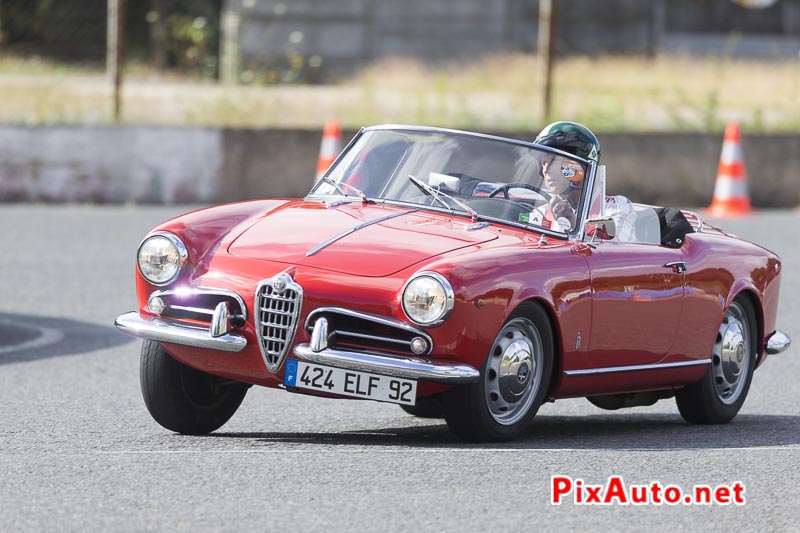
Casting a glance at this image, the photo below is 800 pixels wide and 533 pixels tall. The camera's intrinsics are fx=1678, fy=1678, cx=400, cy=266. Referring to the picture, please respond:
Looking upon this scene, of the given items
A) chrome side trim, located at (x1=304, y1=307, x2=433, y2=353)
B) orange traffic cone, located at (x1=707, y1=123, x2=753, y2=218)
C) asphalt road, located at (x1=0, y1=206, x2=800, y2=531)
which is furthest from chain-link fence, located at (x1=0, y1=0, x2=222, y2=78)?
chrome side trim, located at (x1=304, y1=307, x2=433, y2=353)

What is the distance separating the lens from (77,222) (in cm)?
1611

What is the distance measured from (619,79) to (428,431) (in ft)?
59.6

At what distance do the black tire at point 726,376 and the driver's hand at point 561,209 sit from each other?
1153 mm

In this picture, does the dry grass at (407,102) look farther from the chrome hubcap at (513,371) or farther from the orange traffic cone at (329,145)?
the chrome hubcap at (513,371)

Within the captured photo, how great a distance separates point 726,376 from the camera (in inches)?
323

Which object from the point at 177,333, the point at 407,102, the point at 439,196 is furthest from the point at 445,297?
the point at 407,102

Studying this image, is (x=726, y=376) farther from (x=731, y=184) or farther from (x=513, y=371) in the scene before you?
(x=731, y=184)

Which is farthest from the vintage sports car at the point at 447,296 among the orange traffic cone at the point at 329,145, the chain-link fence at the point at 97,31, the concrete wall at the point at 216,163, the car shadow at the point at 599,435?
the chain-link fence at the point at 97,31

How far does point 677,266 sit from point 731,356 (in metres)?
0.79

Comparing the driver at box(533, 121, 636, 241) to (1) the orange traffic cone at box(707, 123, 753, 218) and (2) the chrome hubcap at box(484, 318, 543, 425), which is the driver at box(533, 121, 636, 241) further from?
(1) the orange traffic cone at box(707, 123, 753, 218)

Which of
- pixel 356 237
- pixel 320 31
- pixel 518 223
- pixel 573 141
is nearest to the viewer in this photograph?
pixel 356 237

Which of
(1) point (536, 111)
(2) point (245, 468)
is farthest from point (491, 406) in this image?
(1) point (536, 111)

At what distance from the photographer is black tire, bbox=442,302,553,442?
6.47 metres

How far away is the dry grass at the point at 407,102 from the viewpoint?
19188mm
